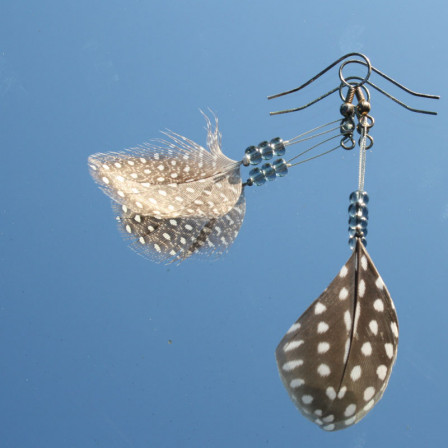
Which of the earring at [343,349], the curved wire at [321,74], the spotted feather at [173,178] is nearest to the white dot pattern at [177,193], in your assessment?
the spotted feather at [173,178]

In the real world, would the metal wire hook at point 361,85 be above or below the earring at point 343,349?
above

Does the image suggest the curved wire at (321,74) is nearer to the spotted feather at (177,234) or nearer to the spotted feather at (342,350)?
the spotted feather at (177,234)

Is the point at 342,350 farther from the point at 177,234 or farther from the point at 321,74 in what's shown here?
the point at 321,74

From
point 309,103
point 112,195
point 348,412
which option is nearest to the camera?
point 348,412

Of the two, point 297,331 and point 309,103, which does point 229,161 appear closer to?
point 309,103

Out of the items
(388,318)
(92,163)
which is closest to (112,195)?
(92,163)

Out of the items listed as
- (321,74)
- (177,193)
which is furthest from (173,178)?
(321,74)

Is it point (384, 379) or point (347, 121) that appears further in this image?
point (347, 121)
